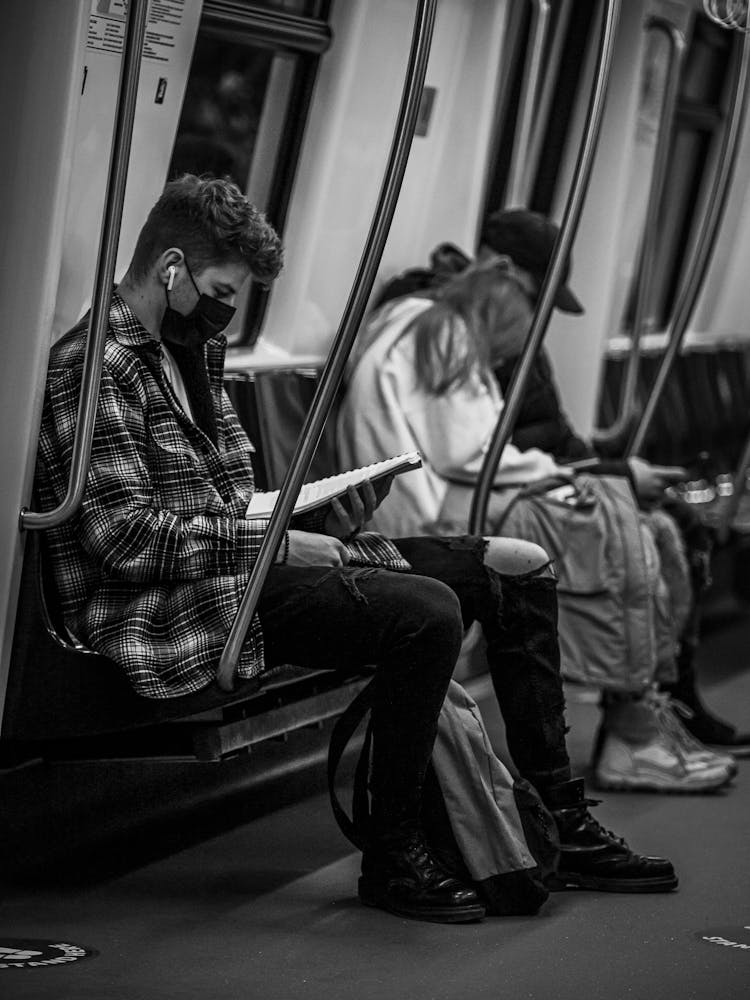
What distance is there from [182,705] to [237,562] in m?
0.30

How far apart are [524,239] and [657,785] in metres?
1.69

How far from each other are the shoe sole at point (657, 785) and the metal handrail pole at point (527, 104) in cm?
253

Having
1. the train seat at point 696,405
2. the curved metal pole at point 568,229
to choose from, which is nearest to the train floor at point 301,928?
the curved metal pole at point 568,229

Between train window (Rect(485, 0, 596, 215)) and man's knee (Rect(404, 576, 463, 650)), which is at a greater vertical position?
train window (Rect(485, 0, 596, 215))

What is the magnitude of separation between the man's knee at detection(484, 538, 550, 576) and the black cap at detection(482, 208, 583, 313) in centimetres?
155

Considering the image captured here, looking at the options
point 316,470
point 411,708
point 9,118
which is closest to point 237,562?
point 411,708

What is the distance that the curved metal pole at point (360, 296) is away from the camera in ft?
10.5

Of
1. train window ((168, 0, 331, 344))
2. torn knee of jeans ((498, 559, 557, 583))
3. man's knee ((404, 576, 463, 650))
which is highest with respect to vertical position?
train window ((168, 0, 331, 344))

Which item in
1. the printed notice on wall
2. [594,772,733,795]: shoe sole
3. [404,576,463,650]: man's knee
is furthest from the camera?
[594,772,733,795]: shoe sole

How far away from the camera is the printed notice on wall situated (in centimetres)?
367

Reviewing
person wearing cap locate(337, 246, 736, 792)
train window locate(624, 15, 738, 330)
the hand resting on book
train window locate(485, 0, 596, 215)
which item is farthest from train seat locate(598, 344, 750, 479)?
the hand resting on book

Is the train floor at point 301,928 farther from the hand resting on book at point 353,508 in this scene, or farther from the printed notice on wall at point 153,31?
the printed notice on wall at point 153,31

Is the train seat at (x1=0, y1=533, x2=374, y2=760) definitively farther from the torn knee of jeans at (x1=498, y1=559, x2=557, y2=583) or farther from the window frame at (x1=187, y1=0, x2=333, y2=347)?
the window frame at (x1=187, y1=0, x2=333, y2=347)

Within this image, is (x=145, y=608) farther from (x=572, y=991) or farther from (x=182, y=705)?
(x=572, y=991)
